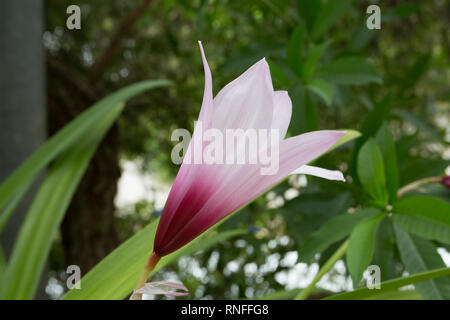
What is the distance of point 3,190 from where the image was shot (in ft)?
1.77

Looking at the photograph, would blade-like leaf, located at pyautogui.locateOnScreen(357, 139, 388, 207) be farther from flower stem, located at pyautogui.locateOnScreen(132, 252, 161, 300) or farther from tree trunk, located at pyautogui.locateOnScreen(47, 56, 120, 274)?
tree trunk, located at pyautogui.locateOnScreen(47, 56, 120, 274)

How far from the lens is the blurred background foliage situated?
489 mm

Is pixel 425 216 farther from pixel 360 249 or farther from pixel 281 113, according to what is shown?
pixel 281 113

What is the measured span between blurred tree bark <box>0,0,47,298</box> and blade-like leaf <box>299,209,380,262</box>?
516 millimetres

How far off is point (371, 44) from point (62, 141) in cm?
121

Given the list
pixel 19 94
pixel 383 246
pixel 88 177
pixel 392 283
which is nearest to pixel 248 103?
pixel 392 283

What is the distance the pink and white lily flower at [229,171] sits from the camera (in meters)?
0.19

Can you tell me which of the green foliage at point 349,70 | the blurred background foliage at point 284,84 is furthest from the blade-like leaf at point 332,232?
the green foliage at point 349,70

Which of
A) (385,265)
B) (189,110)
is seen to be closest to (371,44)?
(189,110)

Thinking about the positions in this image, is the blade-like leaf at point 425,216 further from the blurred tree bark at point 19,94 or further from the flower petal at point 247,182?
the blurred tree bark at point 19,94

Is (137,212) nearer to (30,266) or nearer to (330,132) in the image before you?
(30,266)

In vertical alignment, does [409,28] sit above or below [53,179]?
above

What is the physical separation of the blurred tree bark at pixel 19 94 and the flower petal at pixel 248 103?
621 mm

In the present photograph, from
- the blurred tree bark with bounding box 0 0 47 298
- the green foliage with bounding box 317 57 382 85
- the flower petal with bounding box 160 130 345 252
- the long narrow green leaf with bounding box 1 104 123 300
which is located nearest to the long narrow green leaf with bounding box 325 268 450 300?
the flower petal with bounding box 160 130 345 252
